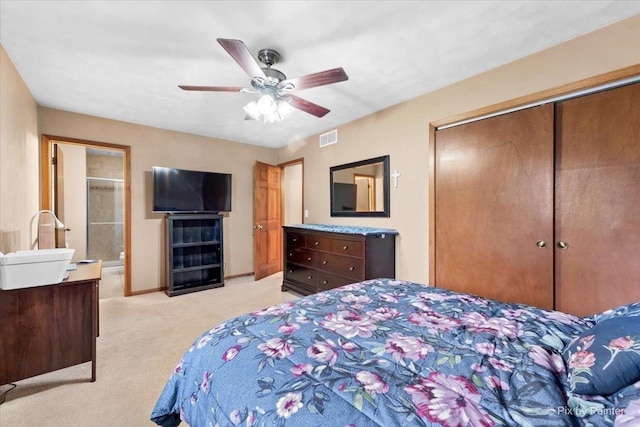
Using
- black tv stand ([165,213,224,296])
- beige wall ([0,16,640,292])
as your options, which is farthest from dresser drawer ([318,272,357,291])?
black tv stand ([165,213,224,296])

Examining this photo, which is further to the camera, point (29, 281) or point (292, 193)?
point (292, 193)

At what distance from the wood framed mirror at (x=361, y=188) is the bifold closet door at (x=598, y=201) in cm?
167

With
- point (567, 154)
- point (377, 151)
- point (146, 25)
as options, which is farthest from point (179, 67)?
→ point (567, 154)

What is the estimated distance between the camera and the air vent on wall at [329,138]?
13.3 ft

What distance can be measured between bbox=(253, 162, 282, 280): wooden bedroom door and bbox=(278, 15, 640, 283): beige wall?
2.47 ft

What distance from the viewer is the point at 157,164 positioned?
4105mm

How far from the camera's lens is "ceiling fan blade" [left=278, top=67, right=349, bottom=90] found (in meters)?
1.83

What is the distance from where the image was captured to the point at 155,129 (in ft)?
13.4

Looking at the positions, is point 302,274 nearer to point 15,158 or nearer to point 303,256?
point 303,256

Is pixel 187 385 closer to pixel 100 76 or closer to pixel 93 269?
pixel 93 269

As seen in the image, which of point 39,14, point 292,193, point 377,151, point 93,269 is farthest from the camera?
point 292,193

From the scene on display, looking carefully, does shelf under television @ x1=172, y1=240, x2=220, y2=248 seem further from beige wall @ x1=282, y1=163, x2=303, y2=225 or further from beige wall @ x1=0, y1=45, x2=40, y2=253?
beige wall @ x1=282, y1=163, x2=303, y2=225

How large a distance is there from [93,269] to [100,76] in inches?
70.9

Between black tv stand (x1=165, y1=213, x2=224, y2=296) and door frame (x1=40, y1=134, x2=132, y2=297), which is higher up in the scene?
door frame (x1=40, y1=134, x2=132, y2=297)
